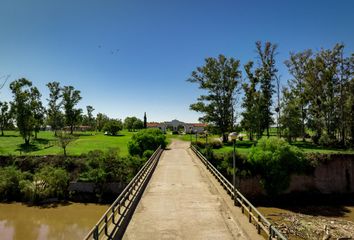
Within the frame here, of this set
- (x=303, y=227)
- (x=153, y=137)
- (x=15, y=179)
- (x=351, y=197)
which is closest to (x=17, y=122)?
(x=15, y=179)

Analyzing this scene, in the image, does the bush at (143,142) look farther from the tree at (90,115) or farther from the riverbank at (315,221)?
the tree at (90,115)

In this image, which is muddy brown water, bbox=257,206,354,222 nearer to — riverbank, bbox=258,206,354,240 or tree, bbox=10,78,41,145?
riverbank, bbox=258,206,354,240

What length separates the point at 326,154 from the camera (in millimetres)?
34969

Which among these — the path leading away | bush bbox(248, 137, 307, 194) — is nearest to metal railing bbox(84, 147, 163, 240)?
the path leading away

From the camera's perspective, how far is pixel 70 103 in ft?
268

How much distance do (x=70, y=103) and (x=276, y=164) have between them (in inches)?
2615

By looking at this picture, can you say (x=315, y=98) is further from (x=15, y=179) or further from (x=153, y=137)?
(x=15, y=179)

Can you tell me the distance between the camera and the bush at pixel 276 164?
31.4m

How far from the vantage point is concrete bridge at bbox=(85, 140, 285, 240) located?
1059 centimetres

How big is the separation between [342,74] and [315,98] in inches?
241

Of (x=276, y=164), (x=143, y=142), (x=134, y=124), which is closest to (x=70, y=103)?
(x=134, y=124)

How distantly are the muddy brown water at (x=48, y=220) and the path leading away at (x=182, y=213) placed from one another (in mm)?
8406

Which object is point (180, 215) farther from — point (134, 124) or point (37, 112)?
point (134, 124)

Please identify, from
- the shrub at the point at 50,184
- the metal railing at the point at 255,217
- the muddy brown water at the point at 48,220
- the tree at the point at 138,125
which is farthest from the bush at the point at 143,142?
the tree at the point at 138,125
